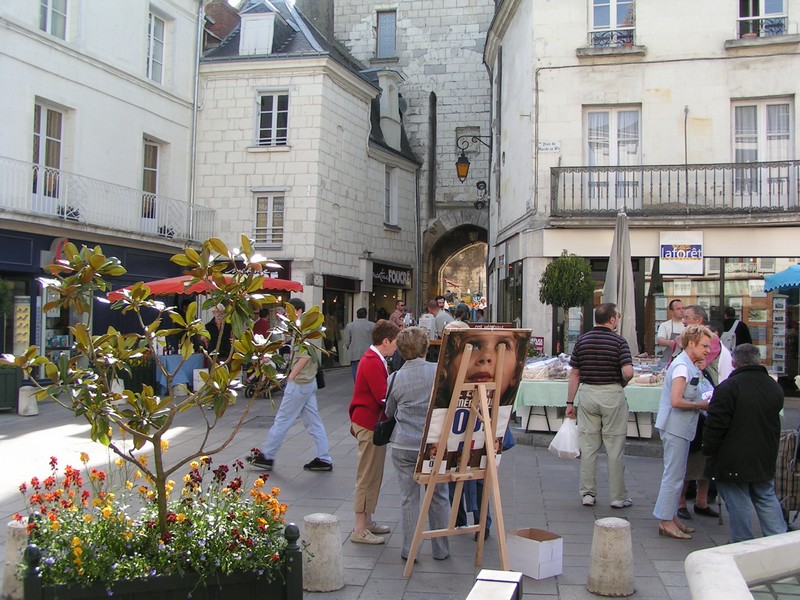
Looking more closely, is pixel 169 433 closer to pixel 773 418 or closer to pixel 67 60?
pixel 773 418

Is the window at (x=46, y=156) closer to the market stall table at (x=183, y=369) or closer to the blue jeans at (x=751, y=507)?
the market stall table at (x=183, y=369)

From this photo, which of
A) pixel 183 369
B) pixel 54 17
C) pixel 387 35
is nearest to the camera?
pixel 183 369

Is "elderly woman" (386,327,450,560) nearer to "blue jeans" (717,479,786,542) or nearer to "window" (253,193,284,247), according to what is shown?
"blue jeans" (717,479,786,542)

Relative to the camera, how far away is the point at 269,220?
22156 millimetres

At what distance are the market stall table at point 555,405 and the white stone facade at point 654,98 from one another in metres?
6.23

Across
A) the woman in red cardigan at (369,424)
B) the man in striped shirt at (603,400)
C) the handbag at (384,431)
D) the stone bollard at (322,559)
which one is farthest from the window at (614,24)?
the stone bollard at (322,559)

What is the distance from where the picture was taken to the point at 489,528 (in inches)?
242

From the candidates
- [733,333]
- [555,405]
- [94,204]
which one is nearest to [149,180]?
[94,204]

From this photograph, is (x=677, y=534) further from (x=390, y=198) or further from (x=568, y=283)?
(x=390, y=198)

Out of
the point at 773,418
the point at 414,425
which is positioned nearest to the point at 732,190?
the point at 773,418

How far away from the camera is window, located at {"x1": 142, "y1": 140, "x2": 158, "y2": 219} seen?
20.6 metres

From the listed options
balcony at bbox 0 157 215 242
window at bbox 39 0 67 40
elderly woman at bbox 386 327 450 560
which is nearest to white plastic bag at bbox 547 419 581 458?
elderly woman at bbox 386 327 450 560

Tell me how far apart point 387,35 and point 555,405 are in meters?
22.4

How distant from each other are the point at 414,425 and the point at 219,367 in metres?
1.85
